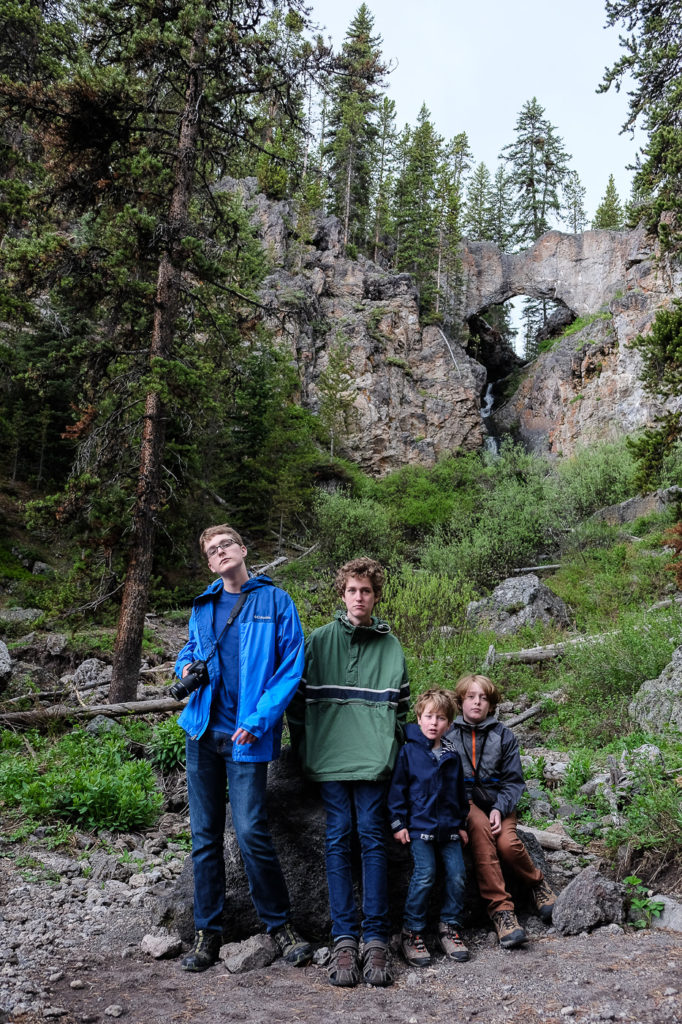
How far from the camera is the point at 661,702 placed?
6.40 m

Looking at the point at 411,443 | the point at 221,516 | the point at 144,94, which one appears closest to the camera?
the point at 144,94

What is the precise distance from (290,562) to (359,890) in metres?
15.5

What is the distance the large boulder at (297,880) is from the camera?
349 cm

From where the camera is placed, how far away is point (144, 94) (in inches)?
346

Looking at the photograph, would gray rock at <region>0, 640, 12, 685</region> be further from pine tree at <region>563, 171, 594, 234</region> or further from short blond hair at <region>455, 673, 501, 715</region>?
pine tree at <region>563, 171, 594, 234</region>

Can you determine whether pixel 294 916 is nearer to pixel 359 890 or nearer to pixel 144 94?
pixel 359 890

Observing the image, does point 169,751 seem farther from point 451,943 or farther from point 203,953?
point 451,943

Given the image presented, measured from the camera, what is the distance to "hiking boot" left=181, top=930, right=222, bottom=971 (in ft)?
10.2

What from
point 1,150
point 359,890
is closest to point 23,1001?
point 359,890

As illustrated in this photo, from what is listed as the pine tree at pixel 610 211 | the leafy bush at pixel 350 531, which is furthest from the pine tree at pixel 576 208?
the leafy bush at pixel 350 531

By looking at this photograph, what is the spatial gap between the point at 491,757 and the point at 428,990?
3.94 feet

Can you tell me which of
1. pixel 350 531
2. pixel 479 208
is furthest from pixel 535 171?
pixel 350 531

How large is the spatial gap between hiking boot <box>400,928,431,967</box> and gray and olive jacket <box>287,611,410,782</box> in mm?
767

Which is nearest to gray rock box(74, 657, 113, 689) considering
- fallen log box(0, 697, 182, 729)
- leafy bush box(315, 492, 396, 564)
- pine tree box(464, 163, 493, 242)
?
fallen log box(0, 697, 182, 729)
